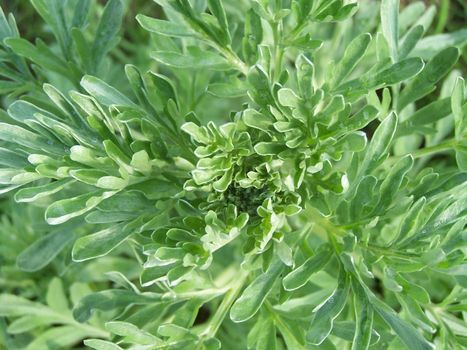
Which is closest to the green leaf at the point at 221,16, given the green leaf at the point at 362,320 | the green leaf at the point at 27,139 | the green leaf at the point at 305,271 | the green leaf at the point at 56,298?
the green leaf at the point at 27,139

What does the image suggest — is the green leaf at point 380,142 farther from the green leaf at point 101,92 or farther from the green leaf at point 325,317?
the green leaf at point 101,92

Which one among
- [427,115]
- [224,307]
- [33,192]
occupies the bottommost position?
[224,307]

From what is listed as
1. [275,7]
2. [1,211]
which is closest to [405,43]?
[275,7]

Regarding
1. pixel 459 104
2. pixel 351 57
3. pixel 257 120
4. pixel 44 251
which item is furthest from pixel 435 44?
pixel 44 251

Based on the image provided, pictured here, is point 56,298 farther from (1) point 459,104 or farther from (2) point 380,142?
(1) point 459,104

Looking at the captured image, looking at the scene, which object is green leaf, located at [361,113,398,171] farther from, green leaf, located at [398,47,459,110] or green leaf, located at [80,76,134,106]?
green leaf, located at [80,76,134,106]
